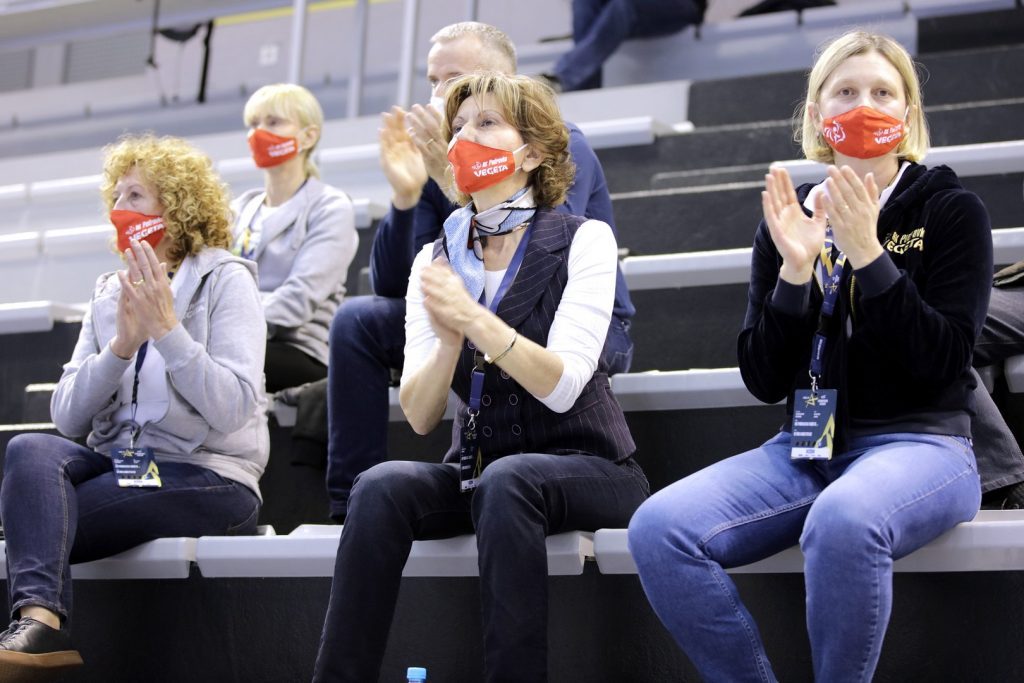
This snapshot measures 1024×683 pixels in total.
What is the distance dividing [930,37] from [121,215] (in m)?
2.46

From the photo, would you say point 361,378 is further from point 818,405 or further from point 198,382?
point 818,405

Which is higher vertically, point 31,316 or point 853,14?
point 853,14

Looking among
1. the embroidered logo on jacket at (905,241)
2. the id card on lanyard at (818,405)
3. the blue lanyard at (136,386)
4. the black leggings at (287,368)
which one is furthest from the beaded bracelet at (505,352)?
the black leggings at (287,368)

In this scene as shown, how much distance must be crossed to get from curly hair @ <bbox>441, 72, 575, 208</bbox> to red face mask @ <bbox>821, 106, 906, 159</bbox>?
0.41 metres

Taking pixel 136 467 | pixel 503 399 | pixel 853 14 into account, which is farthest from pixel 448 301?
pixel 853 14

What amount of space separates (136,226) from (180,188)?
11cm

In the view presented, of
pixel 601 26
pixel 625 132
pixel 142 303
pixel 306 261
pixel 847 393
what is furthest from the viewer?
pixel 601 26

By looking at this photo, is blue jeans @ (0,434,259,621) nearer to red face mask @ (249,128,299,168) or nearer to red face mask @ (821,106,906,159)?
red face mask @ (249,128,299,168)

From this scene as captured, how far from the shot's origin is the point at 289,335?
2760mm

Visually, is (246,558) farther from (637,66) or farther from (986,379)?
(637,66)

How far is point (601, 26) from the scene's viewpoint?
385 centimetres

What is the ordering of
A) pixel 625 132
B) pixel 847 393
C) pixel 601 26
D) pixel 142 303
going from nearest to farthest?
pixel 847 393
pixel 142 303
pixel 625 132
pixel 601 26

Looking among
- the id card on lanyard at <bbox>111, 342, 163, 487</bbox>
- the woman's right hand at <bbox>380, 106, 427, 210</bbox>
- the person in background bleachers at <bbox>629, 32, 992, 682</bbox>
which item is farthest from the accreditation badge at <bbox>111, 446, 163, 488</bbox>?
the person in background bleachers at <bbox>629, 32, 992, 682</bbox>

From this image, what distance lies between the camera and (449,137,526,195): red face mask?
1.91m
